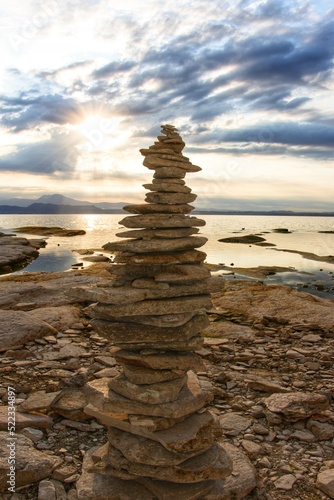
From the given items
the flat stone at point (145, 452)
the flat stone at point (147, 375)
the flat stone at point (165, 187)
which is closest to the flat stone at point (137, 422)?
the flat stone at point (145, 452)

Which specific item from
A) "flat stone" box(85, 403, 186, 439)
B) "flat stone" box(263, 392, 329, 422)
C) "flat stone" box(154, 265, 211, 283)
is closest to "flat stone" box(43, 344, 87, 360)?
"flat stone" box(85, 403, 186, 439)

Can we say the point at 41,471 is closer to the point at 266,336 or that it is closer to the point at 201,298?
the point at 201,298

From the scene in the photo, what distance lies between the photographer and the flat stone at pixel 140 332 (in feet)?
22.1

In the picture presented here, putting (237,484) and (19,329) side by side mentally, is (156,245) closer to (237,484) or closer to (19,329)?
(237,484)

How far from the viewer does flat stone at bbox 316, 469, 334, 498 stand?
6.29 meters

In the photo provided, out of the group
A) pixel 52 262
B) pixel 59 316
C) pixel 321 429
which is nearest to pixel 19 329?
pixel 59 316

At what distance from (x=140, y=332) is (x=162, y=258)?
49.3 inches

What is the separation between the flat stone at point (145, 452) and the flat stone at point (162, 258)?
2.72m

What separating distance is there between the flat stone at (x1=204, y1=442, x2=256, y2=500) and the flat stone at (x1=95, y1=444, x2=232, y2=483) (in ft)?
0.70

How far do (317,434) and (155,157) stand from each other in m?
5.96

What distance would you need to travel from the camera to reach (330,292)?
2530 centimetres

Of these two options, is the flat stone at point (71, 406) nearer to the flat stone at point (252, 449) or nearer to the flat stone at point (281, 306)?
the flat stone at point (252, 449)

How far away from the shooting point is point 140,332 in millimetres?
6738

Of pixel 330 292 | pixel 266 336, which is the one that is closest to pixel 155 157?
pixel 266 336
